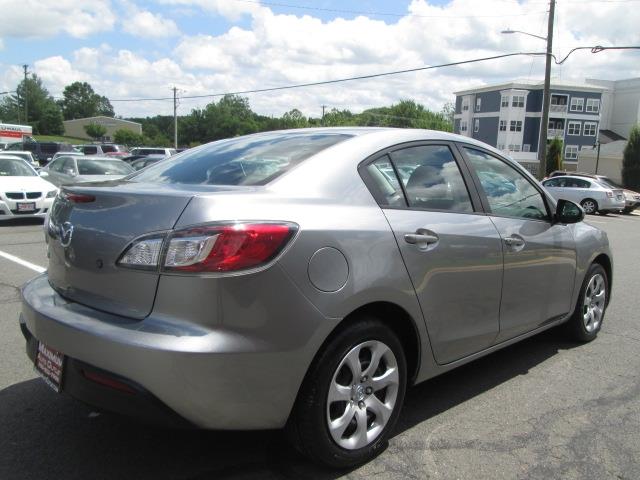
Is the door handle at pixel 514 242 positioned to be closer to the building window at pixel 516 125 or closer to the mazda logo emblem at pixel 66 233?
the mazda logo emblem at pixel 66 233

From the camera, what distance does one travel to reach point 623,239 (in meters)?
13.7

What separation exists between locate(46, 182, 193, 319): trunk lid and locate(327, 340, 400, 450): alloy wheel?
955 millimetres

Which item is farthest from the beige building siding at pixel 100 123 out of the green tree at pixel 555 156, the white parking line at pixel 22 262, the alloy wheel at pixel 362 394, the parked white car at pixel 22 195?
the alloy wheel at pixel 362 394

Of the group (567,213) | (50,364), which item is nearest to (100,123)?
(567,213)

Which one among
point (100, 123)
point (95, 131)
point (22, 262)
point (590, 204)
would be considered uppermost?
point (100, 123)

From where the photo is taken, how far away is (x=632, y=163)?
37656mm

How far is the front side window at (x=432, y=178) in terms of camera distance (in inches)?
126

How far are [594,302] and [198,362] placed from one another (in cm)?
392

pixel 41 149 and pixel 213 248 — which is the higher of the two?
pixel 213 248

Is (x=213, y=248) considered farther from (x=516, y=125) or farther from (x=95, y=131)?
(x=95, y=131)

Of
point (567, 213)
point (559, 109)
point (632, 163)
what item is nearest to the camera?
point (567, 213)

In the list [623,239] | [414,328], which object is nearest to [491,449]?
[414,328]

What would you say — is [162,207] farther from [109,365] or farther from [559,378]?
[559,378]

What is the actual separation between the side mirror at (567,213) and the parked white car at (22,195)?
32.4 ft
